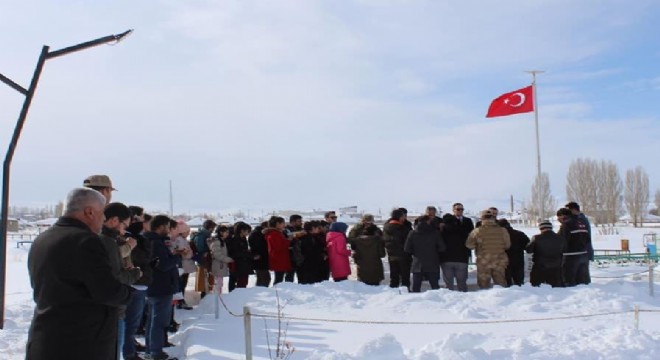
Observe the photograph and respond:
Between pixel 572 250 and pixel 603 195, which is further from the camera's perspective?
pixel 603 195

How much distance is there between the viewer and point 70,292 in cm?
329

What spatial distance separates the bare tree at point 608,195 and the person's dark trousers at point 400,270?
2366 inches

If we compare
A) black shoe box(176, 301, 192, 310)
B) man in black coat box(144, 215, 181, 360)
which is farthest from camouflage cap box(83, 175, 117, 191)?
black shoe box(176, 301, 192, 310)

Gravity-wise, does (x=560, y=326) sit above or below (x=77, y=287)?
below

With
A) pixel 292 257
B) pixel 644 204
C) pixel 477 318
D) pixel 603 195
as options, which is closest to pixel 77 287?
pixel 477 318

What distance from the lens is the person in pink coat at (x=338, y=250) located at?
449 inches

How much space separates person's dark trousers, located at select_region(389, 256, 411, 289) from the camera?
11.3 meters

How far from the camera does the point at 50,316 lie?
10.8 feet

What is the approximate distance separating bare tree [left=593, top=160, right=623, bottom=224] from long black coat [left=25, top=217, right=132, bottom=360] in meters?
68.7

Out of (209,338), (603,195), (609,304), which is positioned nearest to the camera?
(209,338)

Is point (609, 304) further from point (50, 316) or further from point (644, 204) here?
point (644, 204)

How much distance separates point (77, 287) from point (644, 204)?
79676 millimetres

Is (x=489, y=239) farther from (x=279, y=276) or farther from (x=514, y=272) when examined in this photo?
(x=279, y=276)

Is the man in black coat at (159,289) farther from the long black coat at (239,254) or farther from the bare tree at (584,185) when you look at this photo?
the bare tree at (584,185)
